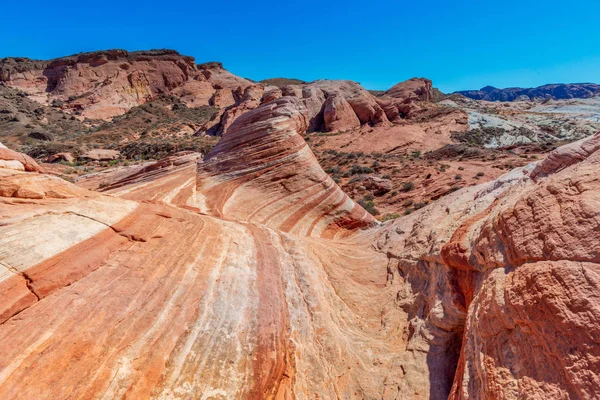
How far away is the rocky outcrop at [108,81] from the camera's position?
56.7m

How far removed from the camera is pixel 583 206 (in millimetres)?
2555

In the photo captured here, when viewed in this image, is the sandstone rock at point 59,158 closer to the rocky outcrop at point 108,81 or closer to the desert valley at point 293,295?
the desert valley at point 293,295

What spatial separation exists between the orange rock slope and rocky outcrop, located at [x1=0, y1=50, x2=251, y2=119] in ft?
199

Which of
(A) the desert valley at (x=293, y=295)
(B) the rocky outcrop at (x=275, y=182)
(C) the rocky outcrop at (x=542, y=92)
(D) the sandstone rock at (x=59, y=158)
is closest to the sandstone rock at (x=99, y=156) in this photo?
(D) the sandstone rock at (x=59, y=158)

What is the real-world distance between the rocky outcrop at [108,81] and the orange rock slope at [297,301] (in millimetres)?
60611

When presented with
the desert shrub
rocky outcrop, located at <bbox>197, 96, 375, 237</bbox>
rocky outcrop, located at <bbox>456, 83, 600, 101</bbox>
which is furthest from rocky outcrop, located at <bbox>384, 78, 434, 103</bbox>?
rocky outcrop, located at <bbox>456, 83, 600, 101</bbox>

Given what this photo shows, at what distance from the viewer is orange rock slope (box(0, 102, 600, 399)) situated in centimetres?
245

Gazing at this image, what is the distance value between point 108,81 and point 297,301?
69.9 meters

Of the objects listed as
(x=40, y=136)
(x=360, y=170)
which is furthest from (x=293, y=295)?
(x=40, y=136)

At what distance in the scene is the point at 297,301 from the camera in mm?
4504

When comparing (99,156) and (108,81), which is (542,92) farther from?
(99,156)

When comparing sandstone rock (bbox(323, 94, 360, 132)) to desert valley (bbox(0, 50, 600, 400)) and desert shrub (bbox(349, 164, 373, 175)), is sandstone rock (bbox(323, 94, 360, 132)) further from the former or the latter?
desert valley (bbox(0, 50, 600, 400))

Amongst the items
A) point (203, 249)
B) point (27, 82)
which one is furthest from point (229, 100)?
point (203, 249)

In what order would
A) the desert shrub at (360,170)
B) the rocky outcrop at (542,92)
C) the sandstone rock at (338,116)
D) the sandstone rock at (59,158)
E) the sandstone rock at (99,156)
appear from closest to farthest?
the desert shrub at (360,170) → the sandstone rock at (59,158) → the sandstone rock at (99,156) → the sandstone rock at (338,116) → the rocky outcrop at (542,92)
